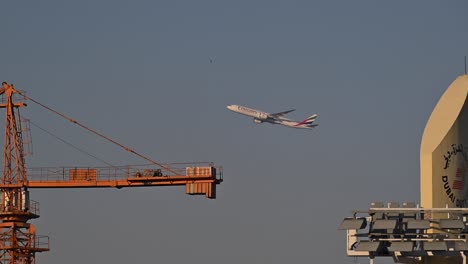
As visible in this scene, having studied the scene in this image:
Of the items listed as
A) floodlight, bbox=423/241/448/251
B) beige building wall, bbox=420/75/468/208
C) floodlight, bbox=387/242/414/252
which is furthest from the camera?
beige building wall, bbox=420/75/468/208

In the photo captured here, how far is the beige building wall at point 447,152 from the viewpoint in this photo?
302ft

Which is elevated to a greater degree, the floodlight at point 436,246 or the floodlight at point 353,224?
the floodlight at point 353,224

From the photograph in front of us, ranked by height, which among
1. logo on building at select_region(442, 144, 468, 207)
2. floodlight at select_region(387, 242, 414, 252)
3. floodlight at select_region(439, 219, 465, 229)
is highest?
logo on building at select_region(442, 144, 468, 207)

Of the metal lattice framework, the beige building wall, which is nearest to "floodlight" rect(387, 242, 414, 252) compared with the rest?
the metal lattice framework

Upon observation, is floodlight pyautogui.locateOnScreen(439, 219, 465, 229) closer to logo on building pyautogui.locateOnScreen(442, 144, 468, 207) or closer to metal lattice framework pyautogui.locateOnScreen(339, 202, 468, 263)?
metal lattice framework pyautogui.locateOnScreen(339, 202, 468, 263)

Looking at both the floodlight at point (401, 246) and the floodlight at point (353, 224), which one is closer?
the floodlight at point (401, 246)

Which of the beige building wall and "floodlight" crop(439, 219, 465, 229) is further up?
the beige building wall

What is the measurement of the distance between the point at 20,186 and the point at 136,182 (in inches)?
570

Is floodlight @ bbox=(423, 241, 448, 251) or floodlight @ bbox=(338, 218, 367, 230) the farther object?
floodlight @ bbox=(338, 218, 367, 230)

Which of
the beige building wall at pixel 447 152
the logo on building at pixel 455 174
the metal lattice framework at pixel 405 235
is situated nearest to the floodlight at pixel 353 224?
the metal lattice framework at pixel 405 235

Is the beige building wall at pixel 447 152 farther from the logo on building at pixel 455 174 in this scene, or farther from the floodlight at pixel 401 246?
the floodlight at pixel 401 246

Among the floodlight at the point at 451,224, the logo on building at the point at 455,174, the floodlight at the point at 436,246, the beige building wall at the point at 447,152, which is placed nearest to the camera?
the floodlight at the point at 436,246

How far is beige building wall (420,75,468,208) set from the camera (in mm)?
92000

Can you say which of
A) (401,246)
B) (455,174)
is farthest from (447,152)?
(401,246)
